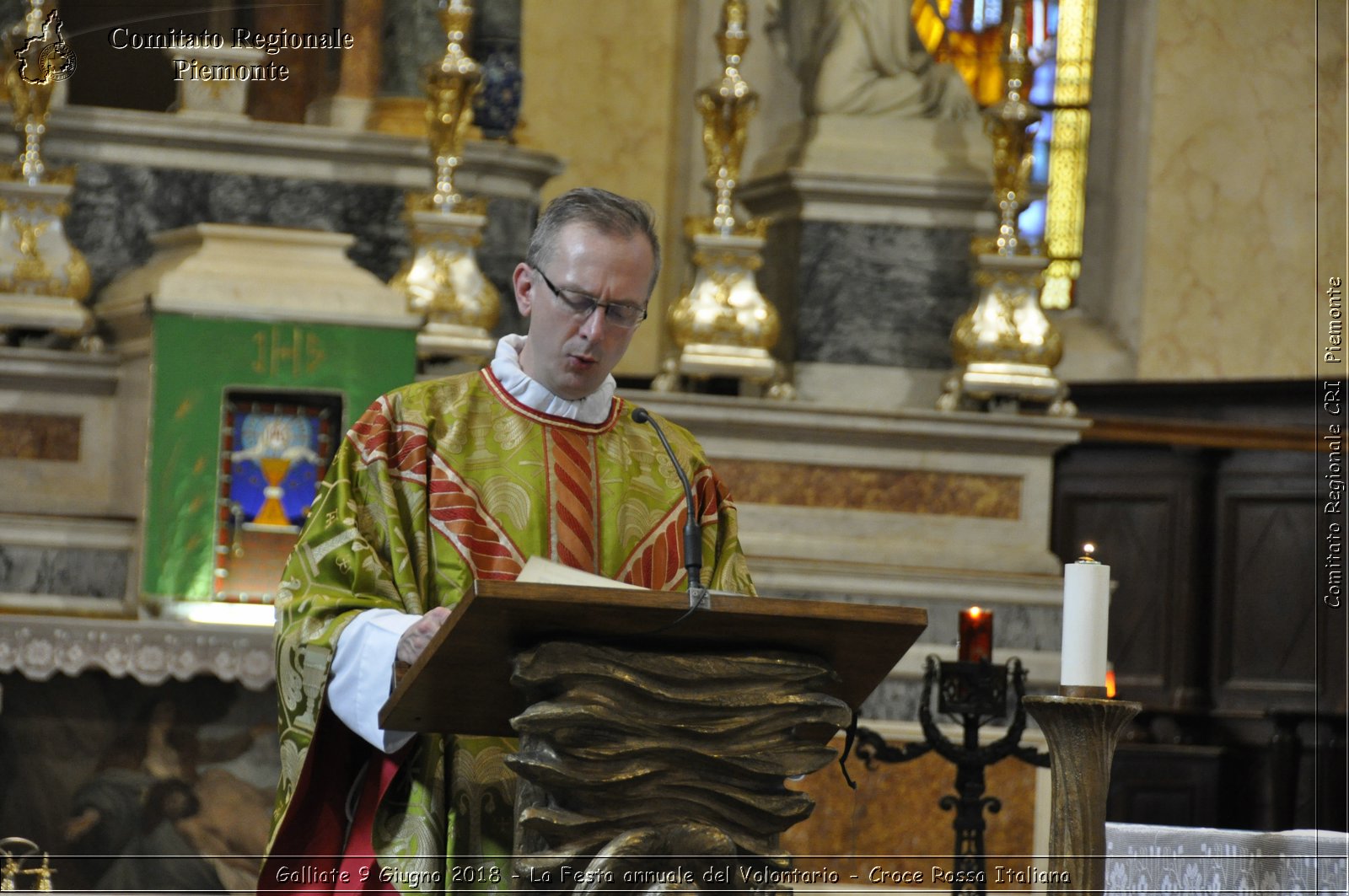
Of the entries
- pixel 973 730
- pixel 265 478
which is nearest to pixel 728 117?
pixel 265 478

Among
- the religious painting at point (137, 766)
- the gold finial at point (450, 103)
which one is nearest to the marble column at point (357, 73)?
the gold finial at point (450, 103)

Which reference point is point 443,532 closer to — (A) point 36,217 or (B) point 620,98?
(A) point 36,217

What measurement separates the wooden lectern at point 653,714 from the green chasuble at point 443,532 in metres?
0.51

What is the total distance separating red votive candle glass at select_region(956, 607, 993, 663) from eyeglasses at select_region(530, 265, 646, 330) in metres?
1.97

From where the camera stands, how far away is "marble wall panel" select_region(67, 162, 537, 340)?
23.3ft

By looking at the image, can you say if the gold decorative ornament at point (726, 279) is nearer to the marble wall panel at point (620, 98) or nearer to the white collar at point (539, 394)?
the marble wall panel at point (620, 98)

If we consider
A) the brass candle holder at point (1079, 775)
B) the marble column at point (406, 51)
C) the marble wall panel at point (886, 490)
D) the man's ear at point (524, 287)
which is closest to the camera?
the brass candle holder at point (1079, 775)

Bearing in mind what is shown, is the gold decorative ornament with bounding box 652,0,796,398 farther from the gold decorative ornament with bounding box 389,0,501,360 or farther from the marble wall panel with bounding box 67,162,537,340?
the marble wall panel with bounding box 67,162,537,340

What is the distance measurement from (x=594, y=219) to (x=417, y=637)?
28.6 inches

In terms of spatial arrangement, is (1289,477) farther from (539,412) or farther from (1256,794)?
(539,412)

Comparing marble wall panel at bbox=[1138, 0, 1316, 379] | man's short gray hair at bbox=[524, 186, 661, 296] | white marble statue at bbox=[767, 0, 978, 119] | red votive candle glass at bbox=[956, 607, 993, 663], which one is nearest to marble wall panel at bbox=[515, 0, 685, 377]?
white marble statue at bbox=[767, 0, 978, 119]

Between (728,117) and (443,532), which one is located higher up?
(728,117)

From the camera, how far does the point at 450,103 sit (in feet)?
22.6

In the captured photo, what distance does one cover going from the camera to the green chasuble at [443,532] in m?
3.02
